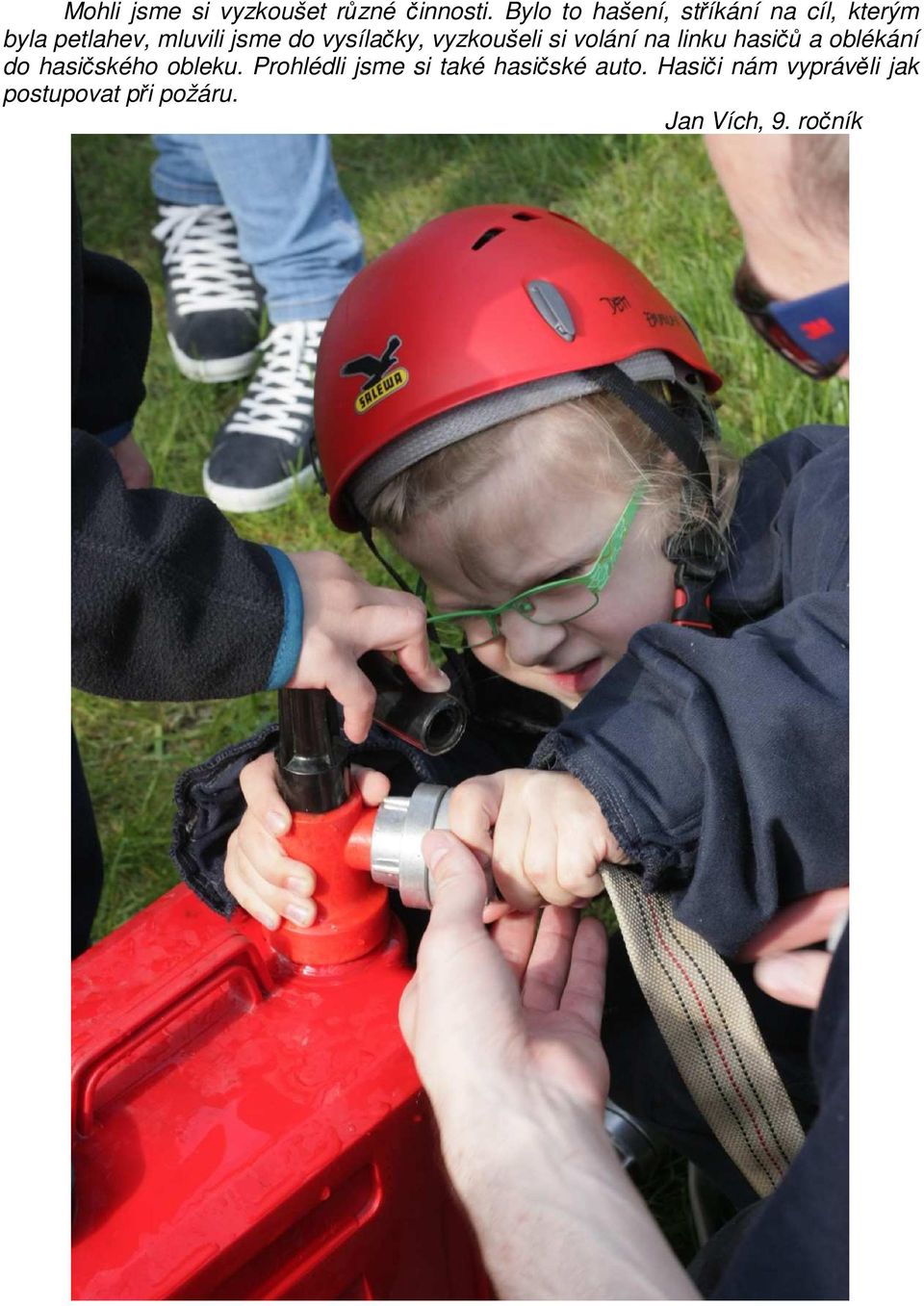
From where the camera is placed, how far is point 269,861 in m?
1.34

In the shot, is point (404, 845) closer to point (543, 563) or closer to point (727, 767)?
point (727, 767)

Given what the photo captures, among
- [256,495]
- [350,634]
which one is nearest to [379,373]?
[350,634]

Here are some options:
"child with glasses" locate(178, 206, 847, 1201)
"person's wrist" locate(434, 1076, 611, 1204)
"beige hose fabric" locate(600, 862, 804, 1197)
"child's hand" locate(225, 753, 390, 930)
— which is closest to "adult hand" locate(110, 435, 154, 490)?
"child with glasses" locate(178, 206, 847, 1201)

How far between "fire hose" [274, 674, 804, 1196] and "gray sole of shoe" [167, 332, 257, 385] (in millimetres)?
2074

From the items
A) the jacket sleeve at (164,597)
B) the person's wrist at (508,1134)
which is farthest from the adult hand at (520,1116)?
the jacket sleeve at (164,597)

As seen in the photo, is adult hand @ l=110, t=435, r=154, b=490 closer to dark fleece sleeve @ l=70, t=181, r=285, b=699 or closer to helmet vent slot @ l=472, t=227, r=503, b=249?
helmet vent slot @ l=472, t=227, r=503, b=249

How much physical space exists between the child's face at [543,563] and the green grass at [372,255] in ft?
2.49

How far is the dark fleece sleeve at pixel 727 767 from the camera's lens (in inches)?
49.9

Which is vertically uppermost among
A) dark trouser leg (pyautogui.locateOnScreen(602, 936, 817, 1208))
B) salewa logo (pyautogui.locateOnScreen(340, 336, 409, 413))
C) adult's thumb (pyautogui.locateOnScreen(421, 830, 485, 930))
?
salewa logo (pyautogui.locateOnScreen(340, 336, 409, 413))

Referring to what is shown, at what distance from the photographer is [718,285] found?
2.91 meters

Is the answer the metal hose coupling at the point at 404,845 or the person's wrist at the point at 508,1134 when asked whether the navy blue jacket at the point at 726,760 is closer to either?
the metal hose coupling at the point at 404,845

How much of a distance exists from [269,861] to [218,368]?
2060 millimetres

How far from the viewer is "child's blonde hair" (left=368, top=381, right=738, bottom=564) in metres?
1.59

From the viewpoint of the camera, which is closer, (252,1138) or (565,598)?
(252,1138)
